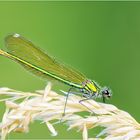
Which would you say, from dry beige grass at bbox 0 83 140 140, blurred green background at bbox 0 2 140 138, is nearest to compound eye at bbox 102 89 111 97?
dry beige grass at bbox 0 83 140 140

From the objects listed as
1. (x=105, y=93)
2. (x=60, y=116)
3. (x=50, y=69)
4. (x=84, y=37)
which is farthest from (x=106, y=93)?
(x=84, y=37)

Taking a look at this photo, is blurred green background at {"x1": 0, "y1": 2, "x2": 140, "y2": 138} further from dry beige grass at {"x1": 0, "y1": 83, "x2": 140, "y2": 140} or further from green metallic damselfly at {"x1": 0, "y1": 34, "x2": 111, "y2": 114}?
dry beige grass at {"x1": 0, "y1": 83, "x2": 140, "y2": 140}

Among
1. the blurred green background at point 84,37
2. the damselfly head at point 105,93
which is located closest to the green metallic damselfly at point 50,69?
the damselfly head at point 105,93

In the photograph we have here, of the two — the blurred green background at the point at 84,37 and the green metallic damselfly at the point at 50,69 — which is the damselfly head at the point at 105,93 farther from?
the blurred green background at the point at 84,37

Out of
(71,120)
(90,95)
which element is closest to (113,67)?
(90,95)

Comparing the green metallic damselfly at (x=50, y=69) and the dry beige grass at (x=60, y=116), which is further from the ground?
the green metallic damselfly at (x=50, y=69)

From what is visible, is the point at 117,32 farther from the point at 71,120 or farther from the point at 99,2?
the point at 71,120
